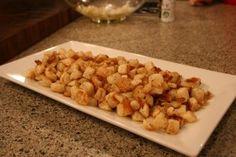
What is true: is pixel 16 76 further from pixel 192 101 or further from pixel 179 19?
pixel 179 19

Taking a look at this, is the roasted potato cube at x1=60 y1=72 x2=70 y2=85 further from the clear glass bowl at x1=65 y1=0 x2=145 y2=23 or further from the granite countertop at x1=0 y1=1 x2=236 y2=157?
the clear glass bowl at x1=65 y1=0 x2=145 y2=23

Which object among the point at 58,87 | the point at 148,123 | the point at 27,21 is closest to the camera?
the point at 148,123

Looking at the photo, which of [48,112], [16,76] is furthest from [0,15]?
[48,112]

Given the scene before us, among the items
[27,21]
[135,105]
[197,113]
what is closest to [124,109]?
[135,105]

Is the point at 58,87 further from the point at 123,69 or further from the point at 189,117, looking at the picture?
the point at 189,117

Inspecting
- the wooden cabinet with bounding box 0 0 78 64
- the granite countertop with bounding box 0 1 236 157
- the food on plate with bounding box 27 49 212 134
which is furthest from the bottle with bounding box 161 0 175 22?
the food on plate with bounding box 27 49 212 134

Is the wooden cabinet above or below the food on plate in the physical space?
below

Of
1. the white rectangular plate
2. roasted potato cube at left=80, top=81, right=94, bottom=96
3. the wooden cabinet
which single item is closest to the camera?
the white rectangular plate
